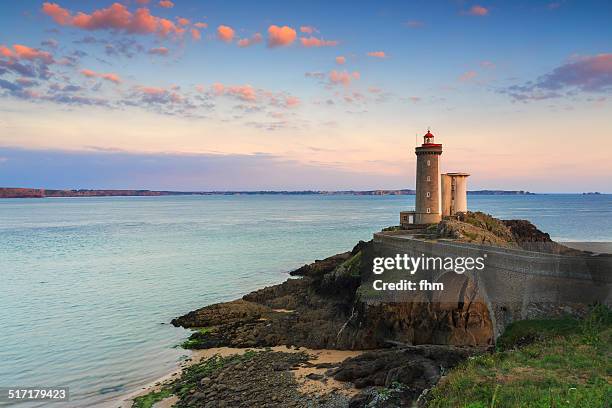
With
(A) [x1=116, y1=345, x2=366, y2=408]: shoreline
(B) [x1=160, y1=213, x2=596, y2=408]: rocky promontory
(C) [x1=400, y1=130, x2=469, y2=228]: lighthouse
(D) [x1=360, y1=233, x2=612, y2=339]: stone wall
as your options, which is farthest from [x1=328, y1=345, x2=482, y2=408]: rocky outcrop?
(C) [x1=400, y1=130, x2=469, y2=228]: lighthouse

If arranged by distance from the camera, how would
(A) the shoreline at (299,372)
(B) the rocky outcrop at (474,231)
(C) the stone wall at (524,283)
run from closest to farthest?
(C) the stone wall at (524,283), (A) the shoreline at (299,372), (B) the rocky outcrop at (474,231)

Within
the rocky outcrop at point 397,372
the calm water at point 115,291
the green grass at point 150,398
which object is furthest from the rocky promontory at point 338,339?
the calm water at point 115,291

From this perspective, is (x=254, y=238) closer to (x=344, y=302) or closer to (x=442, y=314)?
(x=344, y=302)

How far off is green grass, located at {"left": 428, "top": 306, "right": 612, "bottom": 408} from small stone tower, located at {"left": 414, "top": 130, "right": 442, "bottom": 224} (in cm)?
2758

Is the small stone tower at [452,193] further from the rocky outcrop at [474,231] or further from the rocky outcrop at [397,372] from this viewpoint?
the rocky outcrop at [397,372]

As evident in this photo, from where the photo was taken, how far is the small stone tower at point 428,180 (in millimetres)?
42469

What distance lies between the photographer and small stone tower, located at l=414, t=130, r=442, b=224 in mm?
42469

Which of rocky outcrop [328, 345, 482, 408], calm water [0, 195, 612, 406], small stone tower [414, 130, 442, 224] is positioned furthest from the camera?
small stone tower [414, 130, 442, 224]

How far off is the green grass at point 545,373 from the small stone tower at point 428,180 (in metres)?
27.6

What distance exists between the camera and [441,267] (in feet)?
84.9

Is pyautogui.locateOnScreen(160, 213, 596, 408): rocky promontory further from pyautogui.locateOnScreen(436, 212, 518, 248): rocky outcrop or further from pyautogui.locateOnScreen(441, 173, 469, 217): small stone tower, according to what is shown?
pyautogui.locateOnScreen(441, 173, 469, 217): small stone tower

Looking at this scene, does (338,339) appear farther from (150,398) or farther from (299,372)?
(150,398)

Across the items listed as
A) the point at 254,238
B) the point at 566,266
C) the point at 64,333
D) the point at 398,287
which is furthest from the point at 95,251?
the point at 566,266

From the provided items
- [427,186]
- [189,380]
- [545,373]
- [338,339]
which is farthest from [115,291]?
[545,373]
